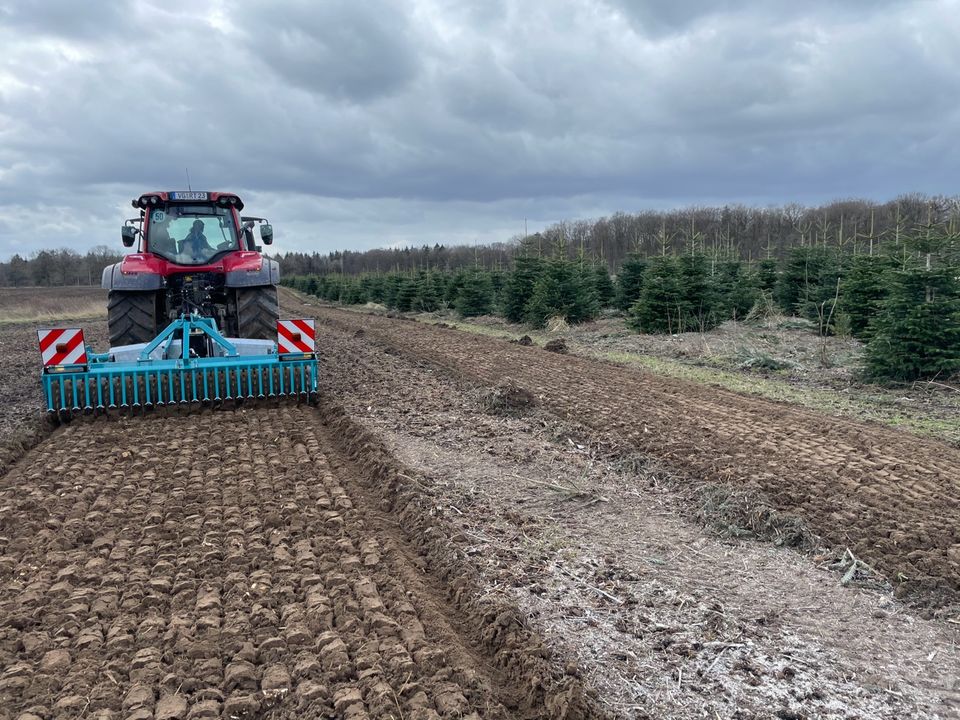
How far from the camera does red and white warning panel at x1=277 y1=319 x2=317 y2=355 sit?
8.48 metres

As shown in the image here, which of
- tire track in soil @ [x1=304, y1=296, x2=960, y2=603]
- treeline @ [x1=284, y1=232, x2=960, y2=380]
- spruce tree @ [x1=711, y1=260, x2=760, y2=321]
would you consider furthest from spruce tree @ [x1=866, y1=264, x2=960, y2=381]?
spruce tree @ [x1=711, y1=260, x2=760, y2=321]

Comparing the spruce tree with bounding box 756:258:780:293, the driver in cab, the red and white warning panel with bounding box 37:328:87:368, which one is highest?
the driver in cab

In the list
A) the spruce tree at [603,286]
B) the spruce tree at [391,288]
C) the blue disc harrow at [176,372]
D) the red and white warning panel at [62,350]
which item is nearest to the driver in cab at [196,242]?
the blue disc harrow at [176,372]

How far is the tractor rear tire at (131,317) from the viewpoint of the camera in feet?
29.5

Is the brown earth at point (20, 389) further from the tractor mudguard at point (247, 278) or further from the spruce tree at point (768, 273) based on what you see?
the spruce tree at point (768, 273)

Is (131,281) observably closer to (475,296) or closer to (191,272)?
(191,272)

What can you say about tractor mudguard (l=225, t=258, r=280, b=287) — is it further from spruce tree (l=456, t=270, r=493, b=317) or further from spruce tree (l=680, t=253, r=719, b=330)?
spruce tree (l=456, t=270, r=493, b=317)

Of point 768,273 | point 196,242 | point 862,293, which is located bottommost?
point 862,293

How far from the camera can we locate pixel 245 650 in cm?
307

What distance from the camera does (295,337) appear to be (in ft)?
27.9

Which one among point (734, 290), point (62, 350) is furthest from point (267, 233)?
point (734, 290)

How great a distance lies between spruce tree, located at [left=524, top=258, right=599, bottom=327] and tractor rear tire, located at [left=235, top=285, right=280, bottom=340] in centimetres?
1173

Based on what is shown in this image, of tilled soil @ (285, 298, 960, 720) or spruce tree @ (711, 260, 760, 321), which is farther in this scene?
spruce tree @ (711, 260, 760, 321)

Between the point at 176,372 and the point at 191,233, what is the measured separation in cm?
249
